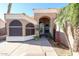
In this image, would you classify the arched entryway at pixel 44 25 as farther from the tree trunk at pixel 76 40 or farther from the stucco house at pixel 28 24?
the tree trunk at pixel 76 40

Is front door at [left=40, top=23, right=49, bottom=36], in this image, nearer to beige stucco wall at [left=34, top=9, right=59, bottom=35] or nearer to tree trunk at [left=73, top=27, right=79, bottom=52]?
beige stucco wall at [left=34, top=9, right=59, bottom=35]

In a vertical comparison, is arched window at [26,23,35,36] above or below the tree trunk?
above

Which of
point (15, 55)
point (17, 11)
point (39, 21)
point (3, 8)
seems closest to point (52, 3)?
point (39, 21)

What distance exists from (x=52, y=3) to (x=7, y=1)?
2.42 ft

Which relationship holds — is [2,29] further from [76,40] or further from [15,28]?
[76,40]

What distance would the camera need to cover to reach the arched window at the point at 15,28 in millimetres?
3061

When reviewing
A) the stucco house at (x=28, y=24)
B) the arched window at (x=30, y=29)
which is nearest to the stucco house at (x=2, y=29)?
the stucco house at (x=28, y=24)

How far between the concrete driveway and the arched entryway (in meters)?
0.13

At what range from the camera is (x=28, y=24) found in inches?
123

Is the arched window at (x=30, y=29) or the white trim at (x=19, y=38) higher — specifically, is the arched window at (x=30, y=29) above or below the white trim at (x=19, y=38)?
above

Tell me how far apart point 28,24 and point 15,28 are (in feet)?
0.77

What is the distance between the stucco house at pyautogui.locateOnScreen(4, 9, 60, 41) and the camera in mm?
3053

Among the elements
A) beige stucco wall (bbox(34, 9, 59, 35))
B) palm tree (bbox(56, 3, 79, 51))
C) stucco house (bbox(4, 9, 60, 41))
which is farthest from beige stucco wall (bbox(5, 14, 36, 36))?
palm tree (bbox(56, 3, 79, 51))

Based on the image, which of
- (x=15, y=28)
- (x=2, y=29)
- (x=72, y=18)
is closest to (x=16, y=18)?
(x=15, y=28)
